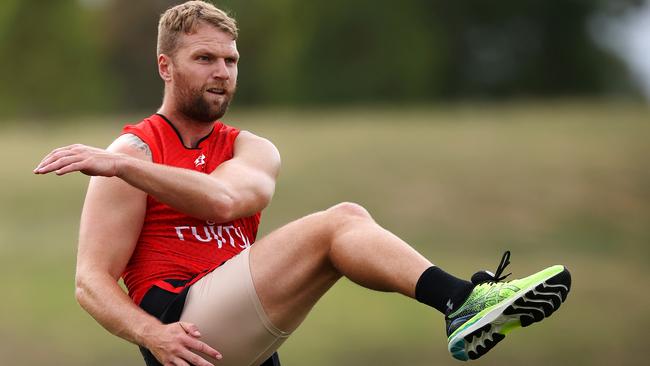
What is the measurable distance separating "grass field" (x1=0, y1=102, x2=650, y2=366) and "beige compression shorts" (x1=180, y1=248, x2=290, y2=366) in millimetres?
6954

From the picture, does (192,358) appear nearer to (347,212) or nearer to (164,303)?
(164,303)

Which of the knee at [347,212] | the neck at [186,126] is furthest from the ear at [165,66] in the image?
the knee at [347,212]

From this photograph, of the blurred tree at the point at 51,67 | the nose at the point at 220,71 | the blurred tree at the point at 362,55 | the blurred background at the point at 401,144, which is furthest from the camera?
the blurred tree at the point at 51,67

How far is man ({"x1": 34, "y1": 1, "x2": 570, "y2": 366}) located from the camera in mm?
4504

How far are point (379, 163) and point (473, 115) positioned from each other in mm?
4348

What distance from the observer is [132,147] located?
5.08 meters

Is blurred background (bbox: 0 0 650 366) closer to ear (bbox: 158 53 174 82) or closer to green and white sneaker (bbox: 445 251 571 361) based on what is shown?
ear (bbox: 158 53 174 82)

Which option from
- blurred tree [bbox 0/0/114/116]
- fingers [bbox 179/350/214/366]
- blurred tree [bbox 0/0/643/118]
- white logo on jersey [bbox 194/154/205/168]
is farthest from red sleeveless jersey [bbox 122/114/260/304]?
blurred tree [bbox 0/0/114/116]

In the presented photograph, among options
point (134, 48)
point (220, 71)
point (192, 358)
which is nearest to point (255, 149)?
point (220, 71)

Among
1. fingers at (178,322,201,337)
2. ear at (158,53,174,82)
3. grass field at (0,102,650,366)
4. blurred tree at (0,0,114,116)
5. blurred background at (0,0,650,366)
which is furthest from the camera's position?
blurred tree at (0,0,114,116)

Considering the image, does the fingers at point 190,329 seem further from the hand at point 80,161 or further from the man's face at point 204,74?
the man's face at point 204,74

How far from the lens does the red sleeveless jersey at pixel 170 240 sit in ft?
16.8

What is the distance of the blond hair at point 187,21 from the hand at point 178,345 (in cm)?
130

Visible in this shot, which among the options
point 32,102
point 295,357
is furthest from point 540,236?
point 32,102
